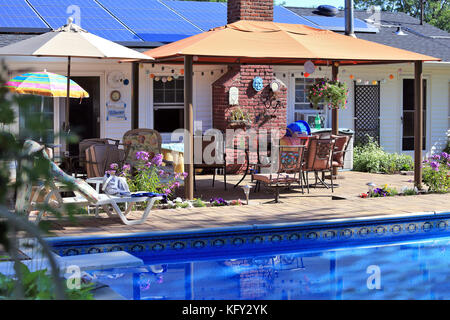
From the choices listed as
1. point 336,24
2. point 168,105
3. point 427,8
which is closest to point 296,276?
point 168,105

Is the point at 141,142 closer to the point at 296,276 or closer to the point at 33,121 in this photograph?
the point at 296,276

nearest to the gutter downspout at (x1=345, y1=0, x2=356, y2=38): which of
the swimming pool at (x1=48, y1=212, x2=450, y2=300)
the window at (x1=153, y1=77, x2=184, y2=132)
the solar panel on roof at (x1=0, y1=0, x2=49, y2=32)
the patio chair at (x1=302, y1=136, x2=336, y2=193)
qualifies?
the window at (x1=153, y1=77, x2=184, y2=132)

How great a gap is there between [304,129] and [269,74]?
1.45 m

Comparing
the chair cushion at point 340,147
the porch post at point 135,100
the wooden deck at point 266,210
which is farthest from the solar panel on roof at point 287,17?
the wooden deck at point 266,210

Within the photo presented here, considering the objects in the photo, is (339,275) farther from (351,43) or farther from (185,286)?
(351,43)

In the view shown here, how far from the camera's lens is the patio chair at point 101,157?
9453mm

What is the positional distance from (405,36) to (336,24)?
1969 millimetres

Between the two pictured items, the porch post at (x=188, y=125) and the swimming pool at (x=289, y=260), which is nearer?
the swimming pool at (x=289, y=260)

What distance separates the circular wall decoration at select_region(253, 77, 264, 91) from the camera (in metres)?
14.0

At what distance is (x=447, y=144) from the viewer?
16.7 meters

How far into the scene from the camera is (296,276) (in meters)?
6.78

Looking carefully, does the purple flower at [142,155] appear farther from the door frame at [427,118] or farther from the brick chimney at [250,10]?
the door frame at [427,118]

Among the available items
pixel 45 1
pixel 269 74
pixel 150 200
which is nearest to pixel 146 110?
pixel 269 74

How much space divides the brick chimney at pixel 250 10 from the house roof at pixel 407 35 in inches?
154
